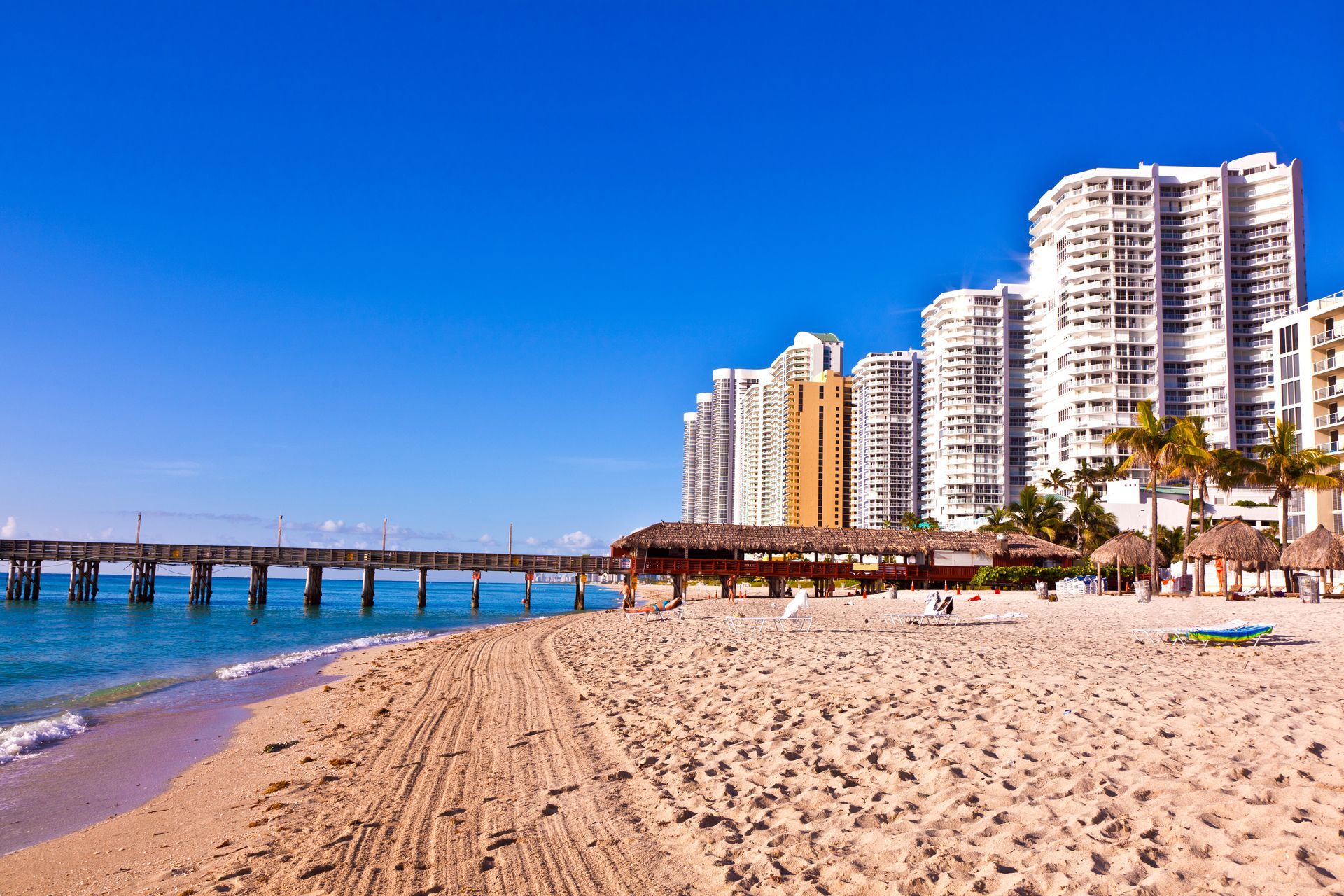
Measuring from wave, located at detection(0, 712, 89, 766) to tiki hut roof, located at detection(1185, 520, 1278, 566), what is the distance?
31886 millimetres

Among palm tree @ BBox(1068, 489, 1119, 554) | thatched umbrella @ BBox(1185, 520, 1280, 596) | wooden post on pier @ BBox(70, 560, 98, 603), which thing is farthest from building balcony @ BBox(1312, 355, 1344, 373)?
wooden post on pier @ BBox(70, 560, 98, 603)

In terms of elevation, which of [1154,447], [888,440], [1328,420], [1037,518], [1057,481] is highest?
[888,440]

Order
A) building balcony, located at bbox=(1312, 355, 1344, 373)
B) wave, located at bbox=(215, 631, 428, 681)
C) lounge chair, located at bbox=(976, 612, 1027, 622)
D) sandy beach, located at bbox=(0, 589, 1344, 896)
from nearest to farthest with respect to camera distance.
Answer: sandy beach, located at bbox=(0, 589, 1344, 896) < lounge chair, located at bbox=(976, 612, 1027, 622) < wave, located at bbox=(215, 631, 428, 681) < building balcony, located at bbox=(1312, 355, 1344, 373)

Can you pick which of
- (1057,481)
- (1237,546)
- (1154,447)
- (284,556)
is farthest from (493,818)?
(1057,481)

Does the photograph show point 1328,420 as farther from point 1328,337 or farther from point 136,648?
point 136,648

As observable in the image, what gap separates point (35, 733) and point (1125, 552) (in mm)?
35486

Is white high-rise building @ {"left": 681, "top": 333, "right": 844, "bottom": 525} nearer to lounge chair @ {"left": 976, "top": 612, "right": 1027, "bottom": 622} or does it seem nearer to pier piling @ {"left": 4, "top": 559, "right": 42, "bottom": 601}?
pier piling @ {"left": 4, "top": 559, "right": 42, "bottom": 601}

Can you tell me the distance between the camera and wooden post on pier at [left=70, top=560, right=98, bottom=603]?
57.8 m

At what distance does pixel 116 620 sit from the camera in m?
42.3

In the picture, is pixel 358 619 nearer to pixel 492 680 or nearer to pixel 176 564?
pixel 176 564

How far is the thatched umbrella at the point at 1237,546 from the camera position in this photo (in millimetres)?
29812

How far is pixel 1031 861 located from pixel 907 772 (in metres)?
1.73

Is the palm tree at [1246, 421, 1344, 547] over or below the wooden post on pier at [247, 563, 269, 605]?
over

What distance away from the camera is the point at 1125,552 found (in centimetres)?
3566
